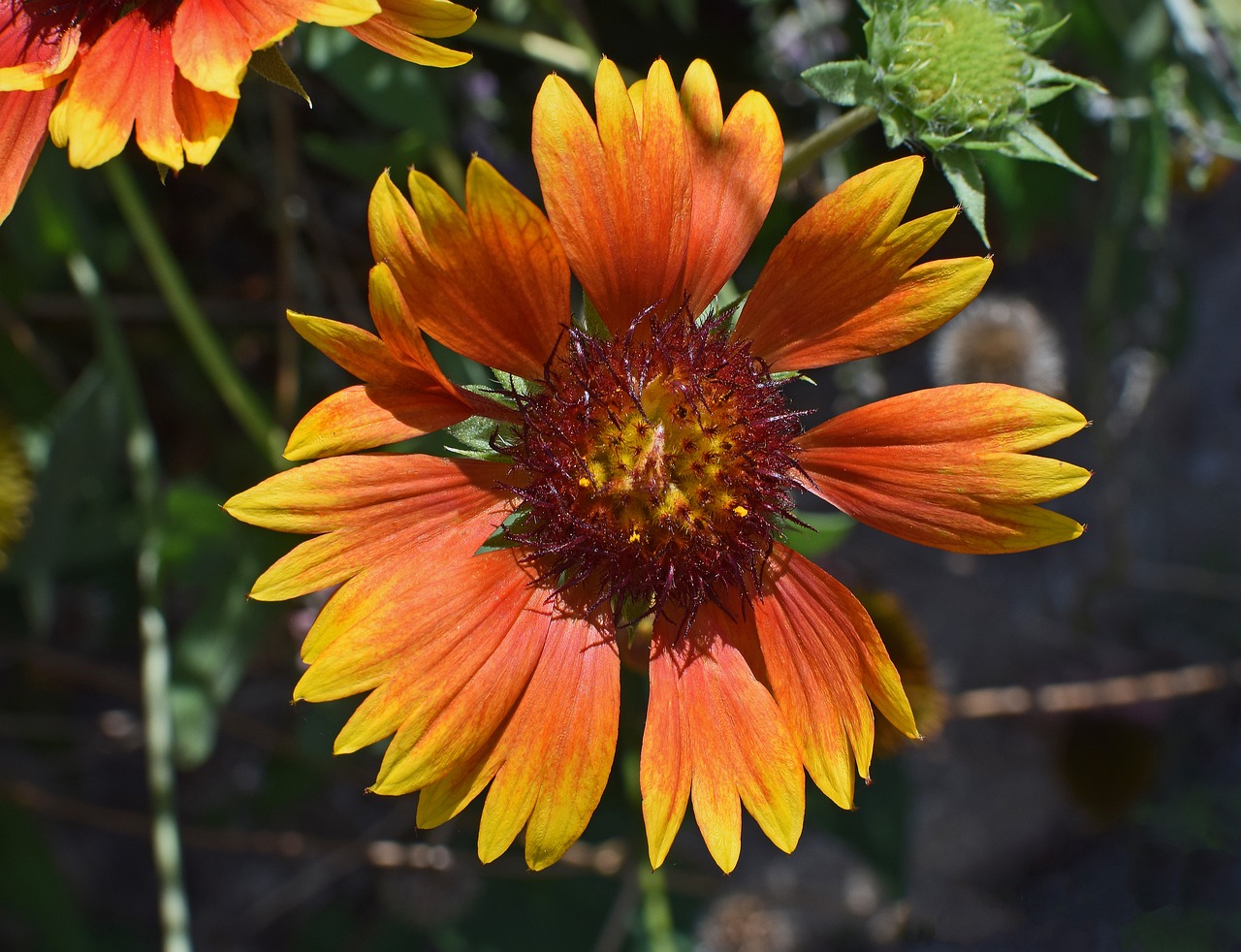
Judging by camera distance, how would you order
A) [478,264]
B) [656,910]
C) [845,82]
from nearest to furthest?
[478,264], [845,82], [656,910]

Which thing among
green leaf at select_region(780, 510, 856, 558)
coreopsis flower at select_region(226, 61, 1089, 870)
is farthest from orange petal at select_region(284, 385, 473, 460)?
green leaf at select_region(780, 510, 856, 558)

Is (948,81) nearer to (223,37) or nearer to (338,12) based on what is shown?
(338,12)

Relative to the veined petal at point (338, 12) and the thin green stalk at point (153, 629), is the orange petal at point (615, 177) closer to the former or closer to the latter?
the veined petal at point (338, 12)

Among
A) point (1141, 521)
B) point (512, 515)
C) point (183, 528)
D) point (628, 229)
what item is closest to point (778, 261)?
point (628, 229)

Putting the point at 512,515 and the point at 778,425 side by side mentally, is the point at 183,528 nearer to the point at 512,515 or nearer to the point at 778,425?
the point at 512,515

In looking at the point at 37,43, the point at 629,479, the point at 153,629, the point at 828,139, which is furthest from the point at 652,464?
the point at 153,629

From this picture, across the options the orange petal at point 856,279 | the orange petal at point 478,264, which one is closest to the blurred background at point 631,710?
the orange petal at point 856,279

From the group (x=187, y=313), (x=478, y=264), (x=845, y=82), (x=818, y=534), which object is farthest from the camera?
(x=187, y=313)
